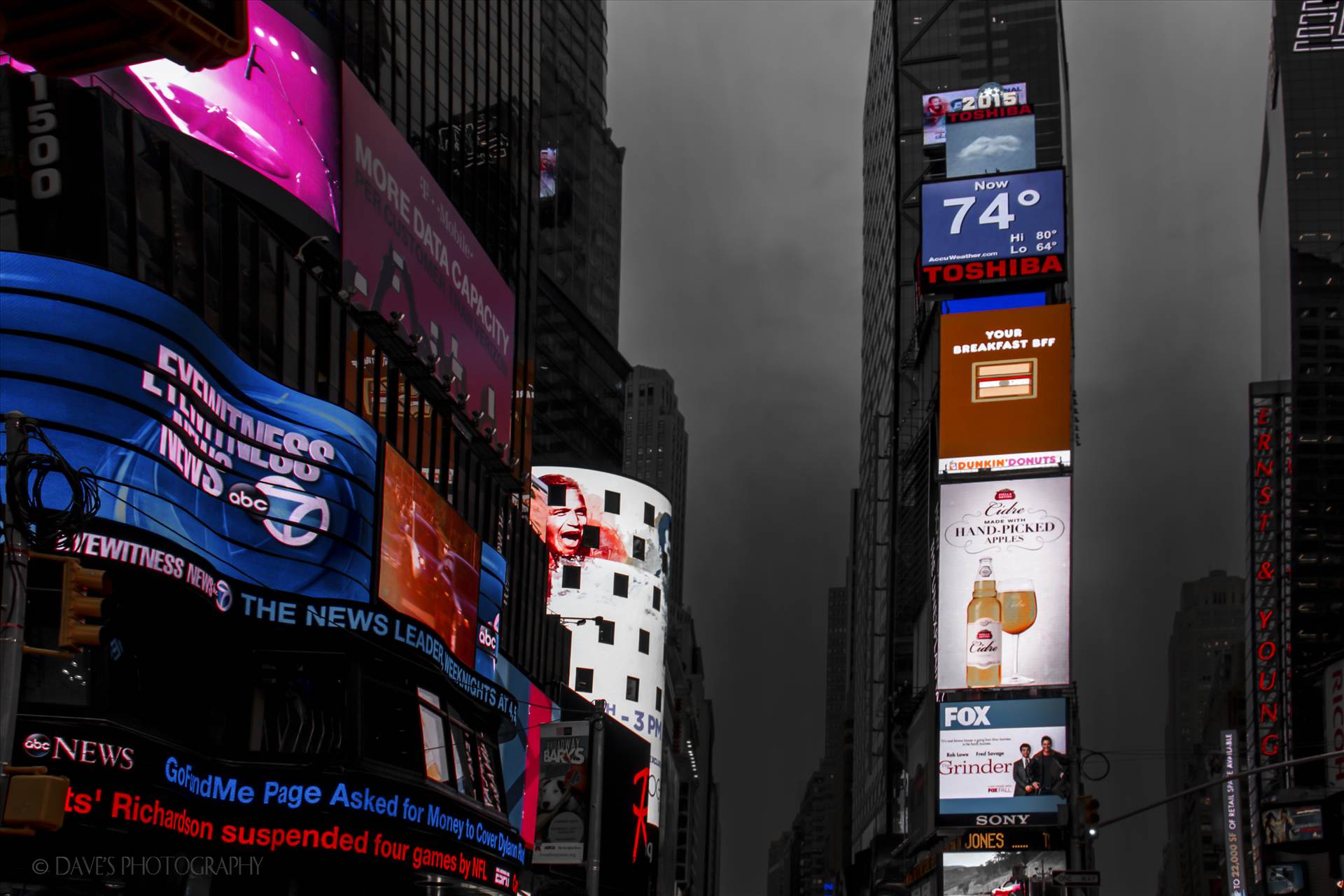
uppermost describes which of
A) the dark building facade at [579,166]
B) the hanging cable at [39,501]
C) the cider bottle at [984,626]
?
the dark building facade at [579,166]

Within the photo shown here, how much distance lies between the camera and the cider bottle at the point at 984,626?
68.0 meters

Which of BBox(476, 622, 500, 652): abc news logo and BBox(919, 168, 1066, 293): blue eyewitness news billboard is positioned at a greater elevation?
BBox(919, 168, 1066, 293): blue eyewitness news billboard

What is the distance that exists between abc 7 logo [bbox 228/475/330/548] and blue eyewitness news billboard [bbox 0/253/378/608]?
29 mm

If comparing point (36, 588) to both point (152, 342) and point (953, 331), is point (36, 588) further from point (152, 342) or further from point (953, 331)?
point (953, 331)

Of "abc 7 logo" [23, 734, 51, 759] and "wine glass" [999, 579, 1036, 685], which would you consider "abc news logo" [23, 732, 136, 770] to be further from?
"wine glass" [999, 579, 1036, 685]

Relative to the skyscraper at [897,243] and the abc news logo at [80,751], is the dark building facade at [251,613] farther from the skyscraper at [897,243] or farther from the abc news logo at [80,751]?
the skyscraper at [897,243]

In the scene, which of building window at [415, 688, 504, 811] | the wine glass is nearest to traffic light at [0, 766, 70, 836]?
building window at [415, 688, 504, 811]

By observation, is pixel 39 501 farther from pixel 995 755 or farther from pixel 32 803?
pixel 995 755

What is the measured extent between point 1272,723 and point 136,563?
538ft

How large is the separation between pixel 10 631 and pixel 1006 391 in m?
63.2

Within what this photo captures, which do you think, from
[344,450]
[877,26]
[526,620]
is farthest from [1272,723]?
[344,450]

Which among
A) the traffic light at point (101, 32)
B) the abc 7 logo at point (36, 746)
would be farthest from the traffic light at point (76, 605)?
the abc 7 logo at point (36, 746)

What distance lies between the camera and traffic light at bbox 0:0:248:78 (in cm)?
454

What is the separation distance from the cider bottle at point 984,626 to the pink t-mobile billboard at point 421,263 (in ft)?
82.3
